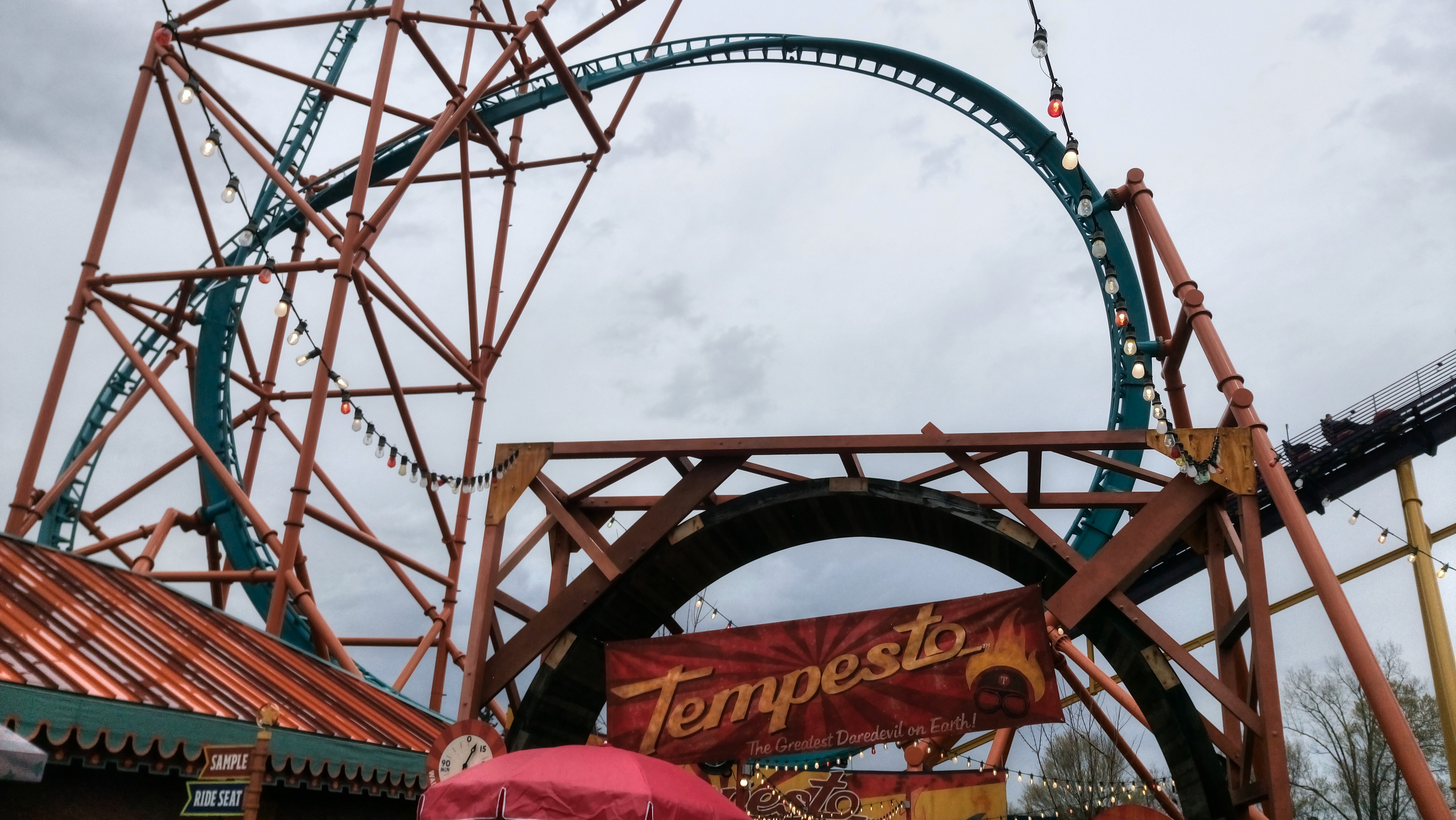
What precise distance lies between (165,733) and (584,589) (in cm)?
369

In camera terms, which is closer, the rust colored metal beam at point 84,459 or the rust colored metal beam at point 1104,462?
the rust colored metal beam at point 1104,462

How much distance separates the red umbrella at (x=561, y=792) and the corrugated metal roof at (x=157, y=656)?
173 centimetres

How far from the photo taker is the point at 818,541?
1016 cm

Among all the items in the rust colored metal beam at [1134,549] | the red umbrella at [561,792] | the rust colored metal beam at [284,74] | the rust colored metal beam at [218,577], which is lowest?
the red umbrella at [561,792]

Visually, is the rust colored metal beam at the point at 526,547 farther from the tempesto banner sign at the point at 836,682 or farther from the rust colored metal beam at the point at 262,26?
the rust colored metal beam at the point at 262,26

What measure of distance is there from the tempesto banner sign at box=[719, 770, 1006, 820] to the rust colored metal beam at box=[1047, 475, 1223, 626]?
6.48 meters

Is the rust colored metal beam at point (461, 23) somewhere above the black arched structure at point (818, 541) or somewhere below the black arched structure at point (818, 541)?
above

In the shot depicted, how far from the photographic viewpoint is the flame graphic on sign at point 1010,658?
8.44 metres

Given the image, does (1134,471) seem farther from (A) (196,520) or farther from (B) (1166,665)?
(A) (196,520)

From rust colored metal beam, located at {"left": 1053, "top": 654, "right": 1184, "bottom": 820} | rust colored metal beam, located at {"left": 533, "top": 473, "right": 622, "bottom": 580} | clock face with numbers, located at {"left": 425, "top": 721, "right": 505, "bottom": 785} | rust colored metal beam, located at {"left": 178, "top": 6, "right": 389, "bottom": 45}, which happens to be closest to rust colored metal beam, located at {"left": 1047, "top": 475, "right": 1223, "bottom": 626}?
rust colored metal beam, located at {"left": 533, "top": 473, "right": 622, "bottom": 580}

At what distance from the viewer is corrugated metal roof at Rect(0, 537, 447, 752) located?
6.74 metres

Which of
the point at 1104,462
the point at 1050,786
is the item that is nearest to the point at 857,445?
the point at 1104,462

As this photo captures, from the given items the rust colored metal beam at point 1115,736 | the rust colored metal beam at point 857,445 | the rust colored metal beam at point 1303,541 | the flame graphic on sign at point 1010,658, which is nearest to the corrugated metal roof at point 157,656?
the rust colored metal beam at point 857,445

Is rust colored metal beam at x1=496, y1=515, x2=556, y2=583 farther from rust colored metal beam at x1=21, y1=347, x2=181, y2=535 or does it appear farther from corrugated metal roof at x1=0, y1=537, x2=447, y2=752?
rust colored metal beam at x1=21, y1=347, x2=181, y2=535
